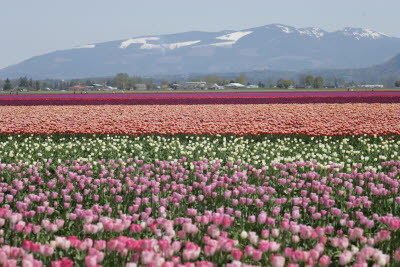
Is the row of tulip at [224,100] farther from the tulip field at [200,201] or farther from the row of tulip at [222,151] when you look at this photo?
the row of tulip at [222,151]

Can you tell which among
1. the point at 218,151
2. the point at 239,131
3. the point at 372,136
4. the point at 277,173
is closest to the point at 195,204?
the point at 277,173

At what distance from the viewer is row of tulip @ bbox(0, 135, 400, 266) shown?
154 inches

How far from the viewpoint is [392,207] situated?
671 cm

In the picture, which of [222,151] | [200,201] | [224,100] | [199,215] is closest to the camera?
[199,215]

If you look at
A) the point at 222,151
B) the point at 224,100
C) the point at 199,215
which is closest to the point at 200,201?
the point at 199,215

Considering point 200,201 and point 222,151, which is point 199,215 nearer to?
point 200,201

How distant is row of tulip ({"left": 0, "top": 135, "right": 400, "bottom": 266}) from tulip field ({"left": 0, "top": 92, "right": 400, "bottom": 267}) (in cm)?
2

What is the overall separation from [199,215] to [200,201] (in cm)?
48

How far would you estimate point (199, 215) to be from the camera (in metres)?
6.48

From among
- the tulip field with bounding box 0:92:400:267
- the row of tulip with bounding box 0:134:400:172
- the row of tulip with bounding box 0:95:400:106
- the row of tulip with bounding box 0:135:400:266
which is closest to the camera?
the row of tulip with bounding box 0:135:400:266

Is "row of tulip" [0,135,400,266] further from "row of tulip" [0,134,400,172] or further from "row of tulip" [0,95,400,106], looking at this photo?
"row of tulip" [0,95,400,106]

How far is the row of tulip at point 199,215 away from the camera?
12.8 feet

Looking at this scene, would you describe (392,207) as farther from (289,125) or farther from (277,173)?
(289,125)

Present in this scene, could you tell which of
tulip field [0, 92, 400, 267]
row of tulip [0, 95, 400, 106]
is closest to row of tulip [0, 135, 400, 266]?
tulip field [0, 92, 400, 267]
